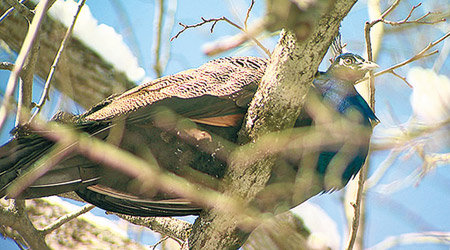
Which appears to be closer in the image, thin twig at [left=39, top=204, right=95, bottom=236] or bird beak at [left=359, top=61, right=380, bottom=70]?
thin twig at [left=39, top=204, right=95, bottom=236]

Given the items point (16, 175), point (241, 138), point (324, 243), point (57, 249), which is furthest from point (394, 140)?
point (57, 249)

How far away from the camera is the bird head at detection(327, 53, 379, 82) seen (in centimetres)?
308

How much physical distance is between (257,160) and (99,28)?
8.60 ft

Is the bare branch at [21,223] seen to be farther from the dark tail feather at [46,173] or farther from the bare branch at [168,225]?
the bare branch at [168,225]

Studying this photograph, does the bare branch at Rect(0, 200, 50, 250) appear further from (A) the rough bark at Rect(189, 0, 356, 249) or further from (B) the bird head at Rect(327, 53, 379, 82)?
(B) the bird head at Rect(327, 53, 379, 82)

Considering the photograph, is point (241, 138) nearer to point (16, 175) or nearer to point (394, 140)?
point (16, 175)

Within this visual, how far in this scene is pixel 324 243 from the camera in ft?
12.4

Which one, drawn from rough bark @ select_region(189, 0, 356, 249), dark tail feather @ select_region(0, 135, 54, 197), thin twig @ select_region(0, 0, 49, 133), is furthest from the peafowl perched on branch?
thin twig @ select_region(0, 0, 49, 133)

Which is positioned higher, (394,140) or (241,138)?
(394,140)

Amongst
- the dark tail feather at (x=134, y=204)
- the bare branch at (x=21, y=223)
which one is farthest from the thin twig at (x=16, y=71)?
the dark tail feather at (x=134, y=204)

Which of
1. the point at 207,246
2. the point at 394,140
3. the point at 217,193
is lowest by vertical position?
the point at 207,246

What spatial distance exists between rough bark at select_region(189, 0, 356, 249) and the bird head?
891 mm

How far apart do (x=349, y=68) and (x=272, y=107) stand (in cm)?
96

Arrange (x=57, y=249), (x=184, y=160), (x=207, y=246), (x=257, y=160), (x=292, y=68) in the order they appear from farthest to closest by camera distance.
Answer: (x=57, y=249) → (x=184, y=160) → (x=207, y=246) → (x=257, y=160) → (x=292, y=68)
